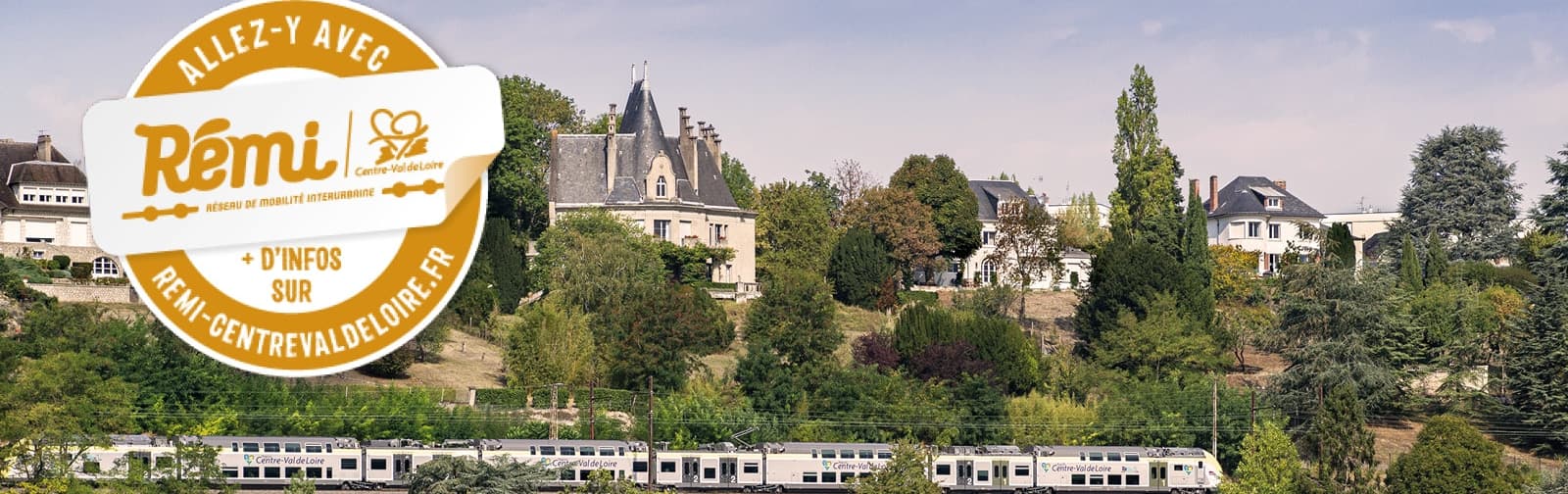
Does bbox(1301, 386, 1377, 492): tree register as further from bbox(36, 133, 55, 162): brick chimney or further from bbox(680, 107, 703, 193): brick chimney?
bbox(36, 133, 55, 162): brick chimney

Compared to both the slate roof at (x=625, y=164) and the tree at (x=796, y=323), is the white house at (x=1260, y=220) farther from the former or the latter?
the tree at (x=796, y=323)

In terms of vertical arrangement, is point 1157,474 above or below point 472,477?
below

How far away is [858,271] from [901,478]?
3798 centimetres

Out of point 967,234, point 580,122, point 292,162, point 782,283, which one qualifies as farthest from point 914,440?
point 292,162

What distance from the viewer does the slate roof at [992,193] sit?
12719cm

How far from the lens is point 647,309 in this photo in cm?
7875

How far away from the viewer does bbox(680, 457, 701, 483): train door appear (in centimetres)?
6838

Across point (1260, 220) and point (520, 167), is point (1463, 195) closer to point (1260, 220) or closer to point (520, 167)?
point (1260, 220)

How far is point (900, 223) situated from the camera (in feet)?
337

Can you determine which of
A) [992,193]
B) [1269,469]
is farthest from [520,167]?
[1269,469]

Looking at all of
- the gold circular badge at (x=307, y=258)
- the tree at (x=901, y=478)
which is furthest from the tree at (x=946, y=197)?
the gold circular badge at (x=307, y=258)

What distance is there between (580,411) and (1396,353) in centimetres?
3871

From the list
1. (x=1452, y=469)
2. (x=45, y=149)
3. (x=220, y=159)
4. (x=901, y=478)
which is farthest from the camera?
(x=45, y=149)

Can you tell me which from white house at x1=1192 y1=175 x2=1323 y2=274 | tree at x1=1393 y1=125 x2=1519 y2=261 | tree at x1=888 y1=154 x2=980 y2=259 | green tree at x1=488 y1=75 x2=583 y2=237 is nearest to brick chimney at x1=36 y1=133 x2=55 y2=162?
green tree at x1=488 y1=75 x2=583 y2=237
